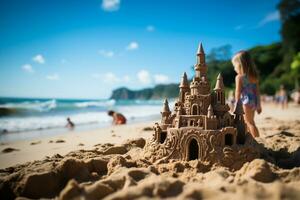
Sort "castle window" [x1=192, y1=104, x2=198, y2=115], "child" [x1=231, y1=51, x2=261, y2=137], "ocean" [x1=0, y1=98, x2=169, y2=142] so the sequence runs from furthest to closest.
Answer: "ocean" [x1=0, y1=98, x2=169, y2=142], "child" [x1=231, y1=51, x2=261, y2=137], "castle window" [x1=192, y1=104, x2=198, y2=115]

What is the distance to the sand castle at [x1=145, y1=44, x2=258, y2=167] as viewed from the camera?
605cm

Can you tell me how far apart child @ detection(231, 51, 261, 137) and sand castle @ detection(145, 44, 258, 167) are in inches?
43.6

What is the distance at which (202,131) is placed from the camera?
615cm

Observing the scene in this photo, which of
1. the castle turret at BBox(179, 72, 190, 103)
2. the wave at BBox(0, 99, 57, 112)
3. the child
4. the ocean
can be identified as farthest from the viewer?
the wave at BBox(0, 99, 57, 112)

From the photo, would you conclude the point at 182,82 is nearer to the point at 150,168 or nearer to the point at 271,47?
the point at 150,168

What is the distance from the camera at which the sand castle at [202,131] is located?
6.05 m

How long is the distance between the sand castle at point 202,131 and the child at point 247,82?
3.63 feet

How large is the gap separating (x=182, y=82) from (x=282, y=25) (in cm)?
5623

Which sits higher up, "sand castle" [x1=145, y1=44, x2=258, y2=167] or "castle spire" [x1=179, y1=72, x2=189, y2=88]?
"castle spire" [x1=179, y1=72, x2=189, y2=88]

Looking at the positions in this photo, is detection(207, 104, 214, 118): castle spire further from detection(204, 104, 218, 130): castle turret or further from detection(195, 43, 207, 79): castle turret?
detection(195, 43, 207, 79): castle turret

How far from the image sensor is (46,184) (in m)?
5.25

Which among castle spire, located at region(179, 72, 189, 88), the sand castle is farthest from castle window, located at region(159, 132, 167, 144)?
castle spire, located at region(179, 72, 189, 88)

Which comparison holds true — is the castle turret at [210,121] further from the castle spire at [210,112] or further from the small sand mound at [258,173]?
the small sand mound at [258,173]

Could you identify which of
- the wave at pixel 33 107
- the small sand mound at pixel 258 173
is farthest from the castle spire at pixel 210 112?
the wave at pixel 33 107
